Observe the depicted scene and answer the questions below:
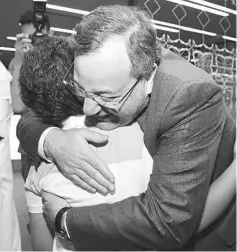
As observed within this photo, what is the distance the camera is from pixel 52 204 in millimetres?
913

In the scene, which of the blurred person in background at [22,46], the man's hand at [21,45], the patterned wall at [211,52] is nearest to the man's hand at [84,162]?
the blurred person in background at [22,46]

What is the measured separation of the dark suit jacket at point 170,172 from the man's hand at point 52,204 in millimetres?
32

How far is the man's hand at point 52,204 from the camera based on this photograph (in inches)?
35.7

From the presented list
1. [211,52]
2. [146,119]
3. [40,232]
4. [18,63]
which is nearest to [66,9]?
[18,63]

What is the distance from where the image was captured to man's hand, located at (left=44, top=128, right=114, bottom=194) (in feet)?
2.89

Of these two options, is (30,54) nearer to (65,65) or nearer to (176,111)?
(65,65)

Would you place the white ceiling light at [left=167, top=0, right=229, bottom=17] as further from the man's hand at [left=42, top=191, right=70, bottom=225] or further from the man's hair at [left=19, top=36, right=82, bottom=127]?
the man's hand at [left=42, top=191, right=70, bottom=225]

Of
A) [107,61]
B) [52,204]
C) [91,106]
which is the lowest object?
[52,204]

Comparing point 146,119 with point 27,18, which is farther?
point 27,18

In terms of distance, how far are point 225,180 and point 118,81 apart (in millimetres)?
400

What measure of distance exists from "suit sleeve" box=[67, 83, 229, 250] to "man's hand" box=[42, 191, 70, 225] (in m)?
0.03

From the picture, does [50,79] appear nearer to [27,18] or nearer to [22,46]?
[22,46]

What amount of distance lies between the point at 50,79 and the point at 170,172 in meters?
0.34

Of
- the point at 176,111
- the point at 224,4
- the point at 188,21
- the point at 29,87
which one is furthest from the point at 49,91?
the point at 224,4
